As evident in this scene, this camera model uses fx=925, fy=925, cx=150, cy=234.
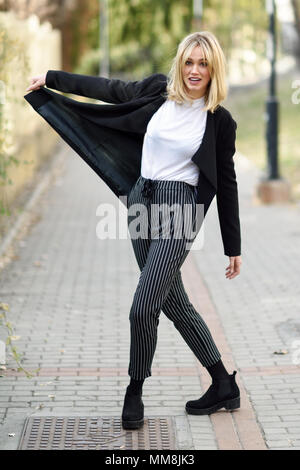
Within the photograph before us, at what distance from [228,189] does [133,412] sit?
49.2 inches

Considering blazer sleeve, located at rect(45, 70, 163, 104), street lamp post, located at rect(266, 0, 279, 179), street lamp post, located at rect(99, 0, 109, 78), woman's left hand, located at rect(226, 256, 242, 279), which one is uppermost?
street lamp post, located at rect(99, 0, 109, 78)

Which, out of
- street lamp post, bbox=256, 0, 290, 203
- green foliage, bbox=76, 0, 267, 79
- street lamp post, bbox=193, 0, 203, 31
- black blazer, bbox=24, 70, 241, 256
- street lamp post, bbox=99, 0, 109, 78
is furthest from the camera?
street lamp post, bbox=99, 0, 109, 78

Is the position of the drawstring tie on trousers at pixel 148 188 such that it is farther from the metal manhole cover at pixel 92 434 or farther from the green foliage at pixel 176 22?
the green foliage at pixel 176 22

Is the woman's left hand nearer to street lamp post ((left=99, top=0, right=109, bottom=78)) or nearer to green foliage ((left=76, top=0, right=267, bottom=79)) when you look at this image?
green foliage ((left=76, top=0, right=267, bottom=79))

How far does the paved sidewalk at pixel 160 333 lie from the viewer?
5035 mm

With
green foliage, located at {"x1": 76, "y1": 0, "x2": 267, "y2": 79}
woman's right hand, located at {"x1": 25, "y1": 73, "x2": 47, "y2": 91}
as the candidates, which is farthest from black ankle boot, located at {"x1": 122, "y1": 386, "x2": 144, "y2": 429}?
green foliage, located at {"x1": 76, "y1": 0, "x2": 267, "y2": 79}

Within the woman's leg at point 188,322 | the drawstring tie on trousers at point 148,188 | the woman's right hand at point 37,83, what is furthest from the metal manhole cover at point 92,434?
the woman's right hand at point 37,83

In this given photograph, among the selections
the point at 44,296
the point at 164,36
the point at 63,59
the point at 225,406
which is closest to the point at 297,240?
the point at 44,296

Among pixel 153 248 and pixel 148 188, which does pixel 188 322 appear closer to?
pixel 153 248

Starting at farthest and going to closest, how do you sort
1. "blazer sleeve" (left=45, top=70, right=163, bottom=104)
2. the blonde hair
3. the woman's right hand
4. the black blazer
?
the woman's right hand → "blazer sleeve" (left=45, top=70, right=163, bottom=104) → the black blazer → the blonde hair

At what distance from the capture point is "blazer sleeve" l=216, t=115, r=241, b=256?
4.68 m

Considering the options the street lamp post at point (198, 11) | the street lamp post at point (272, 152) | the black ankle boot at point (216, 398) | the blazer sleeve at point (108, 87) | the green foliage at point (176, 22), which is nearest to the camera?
the blazer sleeve at point (108, 87)

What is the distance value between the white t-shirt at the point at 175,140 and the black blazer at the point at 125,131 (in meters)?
0.05

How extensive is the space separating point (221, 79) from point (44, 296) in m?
3.91
